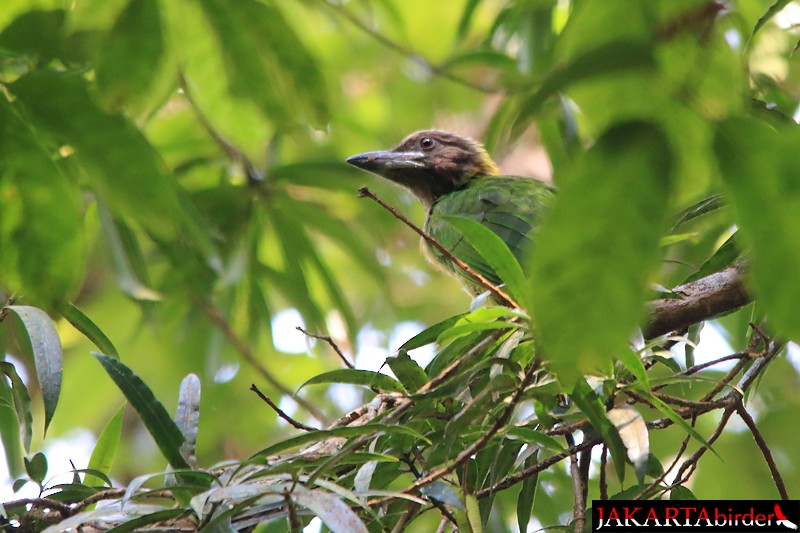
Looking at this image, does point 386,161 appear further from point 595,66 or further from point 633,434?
point 595,66

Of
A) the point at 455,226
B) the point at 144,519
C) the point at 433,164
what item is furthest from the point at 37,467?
the point at 433,164

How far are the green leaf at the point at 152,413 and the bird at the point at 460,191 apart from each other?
6.94 ft

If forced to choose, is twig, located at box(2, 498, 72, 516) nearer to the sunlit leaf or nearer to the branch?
the sunlit leaf

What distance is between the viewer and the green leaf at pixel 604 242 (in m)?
0.78

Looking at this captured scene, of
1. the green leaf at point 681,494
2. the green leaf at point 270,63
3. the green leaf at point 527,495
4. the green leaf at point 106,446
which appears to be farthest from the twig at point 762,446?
the green leaf at point 106,446

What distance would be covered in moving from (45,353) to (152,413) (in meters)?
0.30

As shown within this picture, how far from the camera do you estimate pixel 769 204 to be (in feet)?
2.56

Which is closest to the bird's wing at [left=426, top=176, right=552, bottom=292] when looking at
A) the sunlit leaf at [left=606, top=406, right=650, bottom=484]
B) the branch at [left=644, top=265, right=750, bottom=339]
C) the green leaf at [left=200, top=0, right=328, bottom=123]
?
the branch at [left=644, top=265, right=750, bottom=339]

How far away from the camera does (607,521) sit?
7.21ft

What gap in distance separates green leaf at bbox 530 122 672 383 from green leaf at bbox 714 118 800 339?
59mm

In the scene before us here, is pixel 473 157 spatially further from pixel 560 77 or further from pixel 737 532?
pixel 560 77

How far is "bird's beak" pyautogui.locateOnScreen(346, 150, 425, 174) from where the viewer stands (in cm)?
521

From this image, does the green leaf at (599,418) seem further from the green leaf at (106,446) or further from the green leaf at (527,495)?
the green leaf at (106,446)

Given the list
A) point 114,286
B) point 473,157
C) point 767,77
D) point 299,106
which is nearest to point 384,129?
point 473,157
